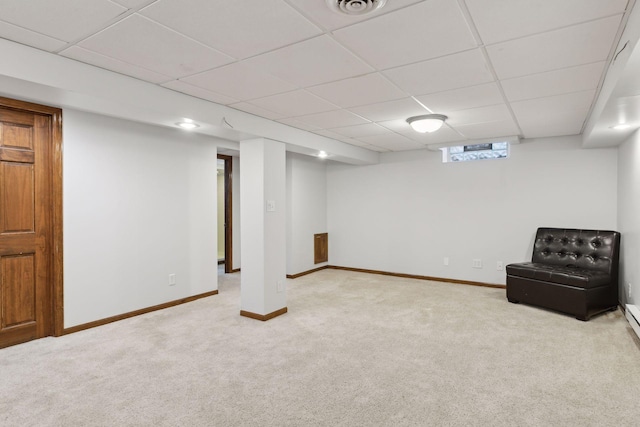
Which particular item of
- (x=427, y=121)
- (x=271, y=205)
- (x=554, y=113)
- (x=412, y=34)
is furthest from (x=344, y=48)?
(x=554, y=113)

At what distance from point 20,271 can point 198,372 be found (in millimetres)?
1936

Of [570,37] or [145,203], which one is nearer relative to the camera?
[570,37]

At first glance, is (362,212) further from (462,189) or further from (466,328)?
(466,328)

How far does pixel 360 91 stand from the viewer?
9.70 ft

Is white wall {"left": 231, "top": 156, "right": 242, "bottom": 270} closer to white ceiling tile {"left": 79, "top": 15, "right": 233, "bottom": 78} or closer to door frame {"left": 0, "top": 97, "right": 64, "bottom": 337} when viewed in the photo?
door frame {"left": 0, "top": 97, "right": 64, "bottom": 337}

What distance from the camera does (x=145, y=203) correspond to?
4.11 meters

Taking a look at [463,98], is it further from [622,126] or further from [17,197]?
[17,197]

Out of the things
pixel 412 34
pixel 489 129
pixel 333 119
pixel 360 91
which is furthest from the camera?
pixel 489 129

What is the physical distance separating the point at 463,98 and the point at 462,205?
284 cm

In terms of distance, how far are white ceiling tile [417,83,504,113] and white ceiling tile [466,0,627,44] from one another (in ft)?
3.05

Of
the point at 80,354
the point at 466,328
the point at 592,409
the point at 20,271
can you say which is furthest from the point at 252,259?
the point at 592,409

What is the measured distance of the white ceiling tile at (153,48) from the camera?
6.32 feet

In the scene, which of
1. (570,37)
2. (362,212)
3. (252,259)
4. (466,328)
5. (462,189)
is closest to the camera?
(570,37)

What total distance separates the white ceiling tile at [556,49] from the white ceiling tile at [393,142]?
235cm
